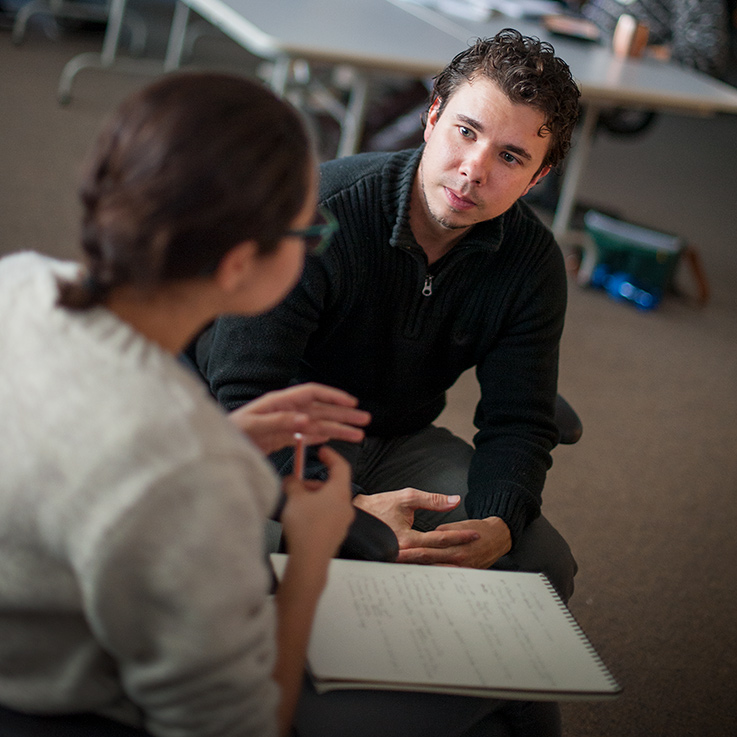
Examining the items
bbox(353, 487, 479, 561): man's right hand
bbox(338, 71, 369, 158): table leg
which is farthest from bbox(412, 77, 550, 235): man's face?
bbox(338, 71, 369, 158): table leg

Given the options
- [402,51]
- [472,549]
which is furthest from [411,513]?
[402,51]

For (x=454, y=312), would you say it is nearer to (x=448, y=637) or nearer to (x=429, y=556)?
(x=429, y=556)

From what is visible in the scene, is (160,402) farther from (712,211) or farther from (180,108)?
(712,211)

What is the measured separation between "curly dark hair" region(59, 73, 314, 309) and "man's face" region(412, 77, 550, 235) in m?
0.63

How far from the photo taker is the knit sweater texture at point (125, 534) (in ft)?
2.09

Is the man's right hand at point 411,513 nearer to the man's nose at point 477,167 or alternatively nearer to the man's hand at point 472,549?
the man's hand at point 472,549

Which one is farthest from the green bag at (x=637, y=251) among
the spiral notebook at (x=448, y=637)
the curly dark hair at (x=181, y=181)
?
the curly dark hair at (x=181, y=181)

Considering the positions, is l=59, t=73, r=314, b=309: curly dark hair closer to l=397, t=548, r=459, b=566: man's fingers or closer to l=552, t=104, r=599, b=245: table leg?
l=397, t=548, r=459, b=566: man's fingers

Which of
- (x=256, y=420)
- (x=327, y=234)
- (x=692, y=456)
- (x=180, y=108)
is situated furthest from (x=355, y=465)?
(x=692, y=456)

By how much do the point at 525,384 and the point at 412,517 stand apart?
1.04ft

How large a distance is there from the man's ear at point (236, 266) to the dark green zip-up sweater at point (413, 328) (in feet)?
1.77

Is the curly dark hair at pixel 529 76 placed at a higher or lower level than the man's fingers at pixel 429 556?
higher

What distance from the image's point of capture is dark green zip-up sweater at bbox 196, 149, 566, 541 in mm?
1311

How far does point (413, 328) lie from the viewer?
1.41 metres
